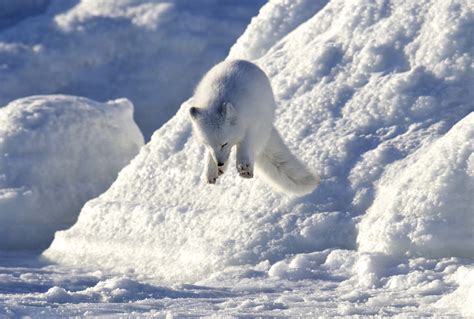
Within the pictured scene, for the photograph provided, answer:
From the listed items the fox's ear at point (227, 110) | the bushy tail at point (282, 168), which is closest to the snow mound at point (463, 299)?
the bushy tail at point (282, 168)

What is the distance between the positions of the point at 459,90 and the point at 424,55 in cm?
54

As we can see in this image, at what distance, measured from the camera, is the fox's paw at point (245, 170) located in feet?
20.3

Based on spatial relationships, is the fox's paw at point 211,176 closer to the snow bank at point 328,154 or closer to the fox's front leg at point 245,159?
the fox's front leg at point 245,159

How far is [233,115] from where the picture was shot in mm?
6133

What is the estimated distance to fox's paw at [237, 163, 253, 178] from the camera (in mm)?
6191

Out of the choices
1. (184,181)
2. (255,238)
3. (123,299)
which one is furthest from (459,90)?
(123,299)

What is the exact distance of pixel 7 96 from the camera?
1582 centimetres

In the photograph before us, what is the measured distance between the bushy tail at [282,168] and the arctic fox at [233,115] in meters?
0.21

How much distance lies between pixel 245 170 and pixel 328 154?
2856 mm

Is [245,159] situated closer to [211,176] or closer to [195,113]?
[211,176]

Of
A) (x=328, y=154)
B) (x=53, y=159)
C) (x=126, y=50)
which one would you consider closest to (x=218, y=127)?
(x=328, y=154)

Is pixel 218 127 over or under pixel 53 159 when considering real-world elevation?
under

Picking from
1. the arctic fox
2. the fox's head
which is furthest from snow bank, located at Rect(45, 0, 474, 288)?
the fox's head

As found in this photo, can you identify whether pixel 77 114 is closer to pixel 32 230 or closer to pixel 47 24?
pixel 32 230
